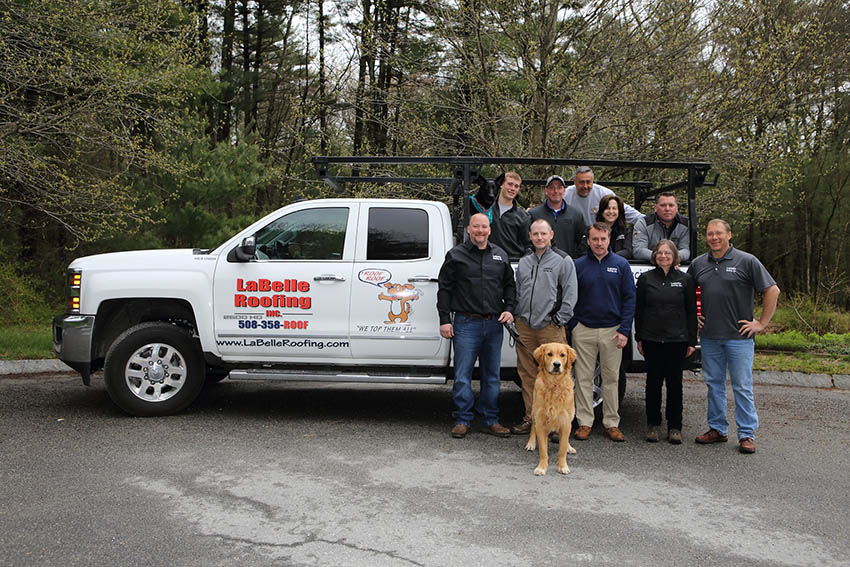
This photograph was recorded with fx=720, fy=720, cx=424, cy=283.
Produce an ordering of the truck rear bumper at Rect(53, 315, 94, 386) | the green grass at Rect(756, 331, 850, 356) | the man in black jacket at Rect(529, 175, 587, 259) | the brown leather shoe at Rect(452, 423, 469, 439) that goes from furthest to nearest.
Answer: the green grass at Rect(756, 331, 850, 356) → the man in black jacket at Rect(529, 175, 587, 259) → the truck rear bumper at Rect(53, 315, 94, 386) → the brown leather shoe at Rect(452, 423, 469, 439)

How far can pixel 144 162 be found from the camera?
37.6ft

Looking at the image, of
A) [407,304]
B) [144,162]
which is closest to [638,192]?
[407,304]

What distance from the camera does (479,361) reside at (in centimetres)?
630

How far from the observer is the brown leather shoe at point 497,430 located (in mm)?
6238

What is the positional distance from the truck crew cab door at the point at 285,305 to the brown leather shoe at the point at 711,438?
Answer: 10.2 feet

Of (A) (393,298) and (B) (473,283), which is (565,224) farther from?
(A) (393,298)

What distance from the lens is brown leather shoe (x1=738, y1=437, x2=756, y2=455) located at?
5.78 metres

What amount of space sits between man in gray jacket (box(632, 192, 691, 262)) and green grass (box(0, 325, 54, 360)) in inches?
298

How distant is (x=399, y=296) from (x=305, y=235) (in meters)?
1.04

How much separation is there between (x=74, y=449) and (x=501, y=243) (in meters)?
3.93

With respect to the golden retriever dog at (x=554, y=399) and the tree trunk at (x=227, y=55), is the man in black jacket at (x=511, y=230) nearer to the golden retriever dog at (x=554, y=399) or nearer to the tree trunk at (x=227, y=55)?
the golden retriever dog at (x=554, y=399)

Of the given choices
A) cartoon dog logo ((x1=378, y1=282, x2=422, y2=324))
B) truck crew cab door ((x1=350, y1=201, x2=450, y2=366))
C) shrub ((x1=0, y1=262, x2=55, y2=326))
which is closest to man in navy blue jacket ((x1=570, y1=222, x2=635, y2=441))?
truck crew cab door ((x1=350, y1=201, x2=450, y2=366))

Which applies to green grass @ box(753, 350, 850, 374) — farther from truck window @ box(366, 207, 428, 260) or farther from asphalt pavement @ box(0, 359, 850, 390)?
truck window @ box(366, 207, 428, 260)

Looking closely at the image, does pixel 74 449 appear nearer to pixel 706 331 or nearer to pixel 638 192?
pixel 706 331
